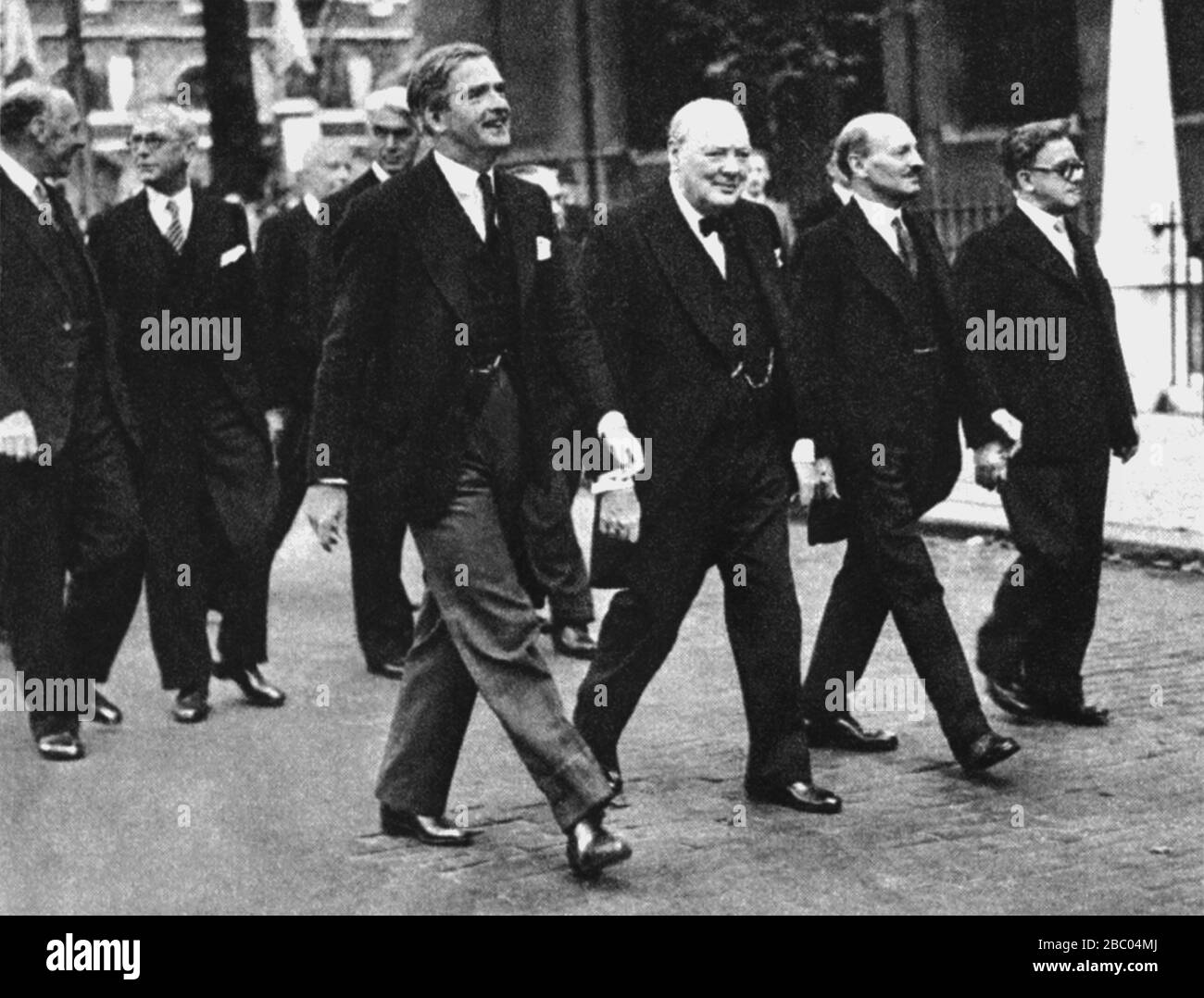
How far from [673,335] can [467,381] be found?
0.83 metres

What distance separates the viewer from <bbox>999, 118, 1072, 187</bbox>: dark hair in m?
8.09

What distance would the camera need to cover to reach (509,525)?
20.7ft

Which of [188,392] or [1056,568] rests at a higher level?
[188,392]

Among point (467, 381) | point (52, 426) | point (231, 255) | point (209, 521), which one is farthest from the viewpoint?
point (209, 521)

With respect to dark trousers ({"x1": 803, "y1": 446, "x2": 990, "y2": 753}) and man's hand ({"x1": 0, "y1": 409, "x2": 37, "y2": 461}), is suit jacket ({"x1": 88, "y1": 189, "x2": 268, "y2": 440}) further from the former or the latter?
dark trousers ({"x1": 803, "y1": 446, "x2": 990, "y2": 753})

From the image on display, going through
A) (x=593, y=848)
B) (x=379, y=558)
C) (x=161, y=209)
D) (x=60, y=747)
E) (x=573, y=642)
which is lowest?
(x=573, y=642)

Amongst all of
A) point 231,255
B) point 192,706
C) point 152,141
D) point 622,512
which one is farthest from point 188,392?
point 622,512

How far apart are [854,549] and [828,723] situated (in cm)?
55

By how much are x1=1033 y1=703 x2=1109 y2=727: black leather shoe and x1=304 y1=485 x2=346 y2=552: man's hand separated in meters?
2.63

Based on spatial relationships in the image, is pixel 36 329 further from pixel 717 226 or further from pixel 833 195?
pixel 833 195

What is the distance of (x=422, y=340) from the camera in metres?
6.24

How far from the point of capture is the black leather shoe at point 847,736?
25.2 ft

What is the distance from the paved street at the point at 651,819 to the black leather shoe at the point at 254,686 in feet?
0.35
